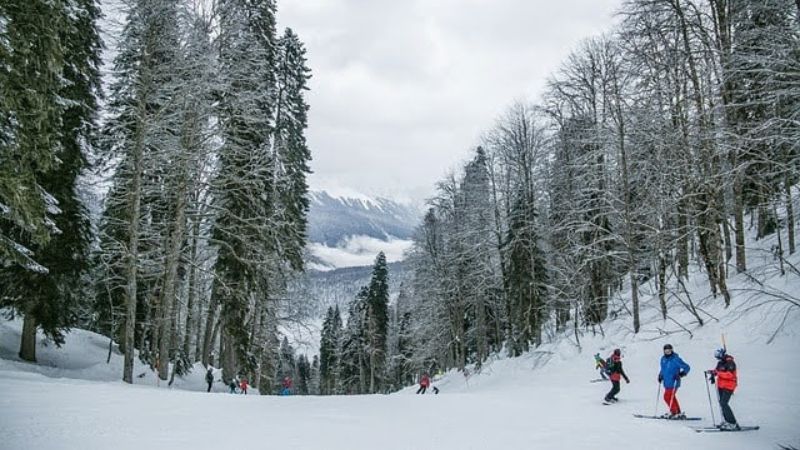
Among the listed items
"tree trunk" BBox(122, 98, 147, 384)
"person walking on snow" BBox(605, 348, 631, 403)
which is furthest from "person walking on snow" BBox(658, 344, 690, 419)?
"tree trunk" BBox(122, 98, 147, 384)

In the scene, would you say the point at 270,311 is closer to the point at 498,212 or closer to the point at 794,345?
the point at 498,212

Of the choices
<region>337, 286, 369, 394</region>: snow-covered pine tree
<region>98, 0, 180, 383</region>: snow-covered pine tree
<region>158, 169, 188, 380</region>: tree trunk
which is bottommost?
<region>337, 286, 369, 394</region>: snow-covered pine tree

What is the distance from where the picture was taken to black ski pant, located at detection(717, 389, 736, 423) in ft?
33.7

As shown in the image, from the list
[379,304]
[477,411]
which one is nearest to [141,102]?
[477,411]

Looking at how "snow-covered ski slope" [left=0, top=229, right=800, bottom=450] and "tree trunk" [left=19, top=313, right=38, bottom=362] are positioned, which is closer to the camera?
"snow-covered ski slope" [left=0, top=229, right=800, bottom=450]

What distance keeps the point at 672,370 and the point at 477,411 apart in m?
4.81

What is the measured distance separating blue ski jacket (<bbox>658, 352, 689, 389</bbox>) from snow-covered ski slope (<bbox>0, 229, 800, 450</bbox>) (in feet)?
3.19

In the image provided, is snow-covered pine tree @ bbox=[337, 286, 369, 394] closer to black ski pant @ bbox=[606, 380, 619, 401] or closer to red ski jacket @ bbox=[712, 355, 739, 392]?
black ski pant @ bbox=[606, 380, 619, 401]

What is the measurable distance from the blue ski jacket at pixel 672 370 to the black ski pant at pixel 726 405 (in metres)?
1.53

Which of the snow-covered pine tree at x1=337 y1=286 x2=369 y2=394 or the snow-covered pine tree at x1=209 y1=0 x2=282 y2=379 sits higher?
the snow-covered pine tree at x1=209 y1=0 x2=282 y2=379

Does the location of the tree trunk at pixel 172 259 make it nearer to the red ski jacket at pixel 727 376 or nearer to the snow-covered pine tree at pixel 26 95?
the snow-covered pine tree at pixel 26 95

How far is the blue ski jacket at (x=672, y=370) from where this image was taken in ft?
40.0

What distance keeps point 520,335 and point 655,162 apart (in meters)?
15.2

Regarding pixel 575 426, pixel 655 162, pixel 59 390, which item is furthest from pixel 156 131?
pixel 655 162
